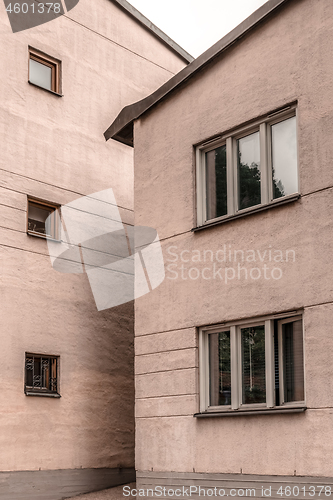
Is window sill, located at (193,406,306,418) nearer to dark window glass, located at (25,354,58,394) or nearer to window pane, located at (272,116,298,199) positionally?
window pane, located at (272,116,298,199)

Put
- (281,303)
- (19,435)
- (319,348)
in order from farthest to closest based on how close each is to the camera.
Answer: (19,435) → (281,303) → (319,348)

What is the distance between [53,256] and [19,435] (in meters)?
3.70

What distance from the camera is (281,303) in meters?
9.85

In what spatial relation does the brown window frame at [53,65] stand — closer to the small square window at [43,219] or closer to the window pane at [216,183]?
the small square window at [43,219]

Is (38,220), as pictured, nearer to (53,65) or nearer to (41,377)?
(41,377)

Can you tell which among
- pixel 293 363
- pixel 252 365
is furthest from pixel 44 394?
pixel 293 363

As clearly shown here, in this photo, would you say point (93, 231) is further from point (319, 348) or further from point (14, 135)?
point (319, 348)

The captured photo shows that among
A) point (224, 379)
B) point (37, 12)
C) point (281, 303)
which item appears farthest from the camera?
point (37, 12)

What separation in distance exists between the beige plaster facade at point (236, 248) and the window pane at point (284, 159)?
0.77 feet

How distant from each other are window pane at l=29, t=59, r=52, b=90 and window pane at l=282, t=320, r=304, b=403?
8244 millimetres

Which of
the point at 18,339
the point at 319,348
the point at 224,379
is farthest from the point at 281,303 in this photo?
the point at 18,339

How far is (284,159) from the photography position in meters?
10.3

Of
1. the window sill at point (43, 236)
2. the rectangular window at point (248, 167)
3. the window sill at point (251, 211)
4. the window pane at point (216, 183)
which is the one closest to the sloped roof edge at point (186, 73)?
the rectangular window at point (248, 167)

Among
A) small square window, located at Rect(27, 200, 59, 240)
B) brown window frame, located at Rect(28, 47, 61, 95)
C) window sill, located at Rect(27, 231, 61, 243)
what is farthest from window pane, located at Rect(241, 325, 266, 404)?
brown window frame, located at Rect(28, 47, 61, 95)
